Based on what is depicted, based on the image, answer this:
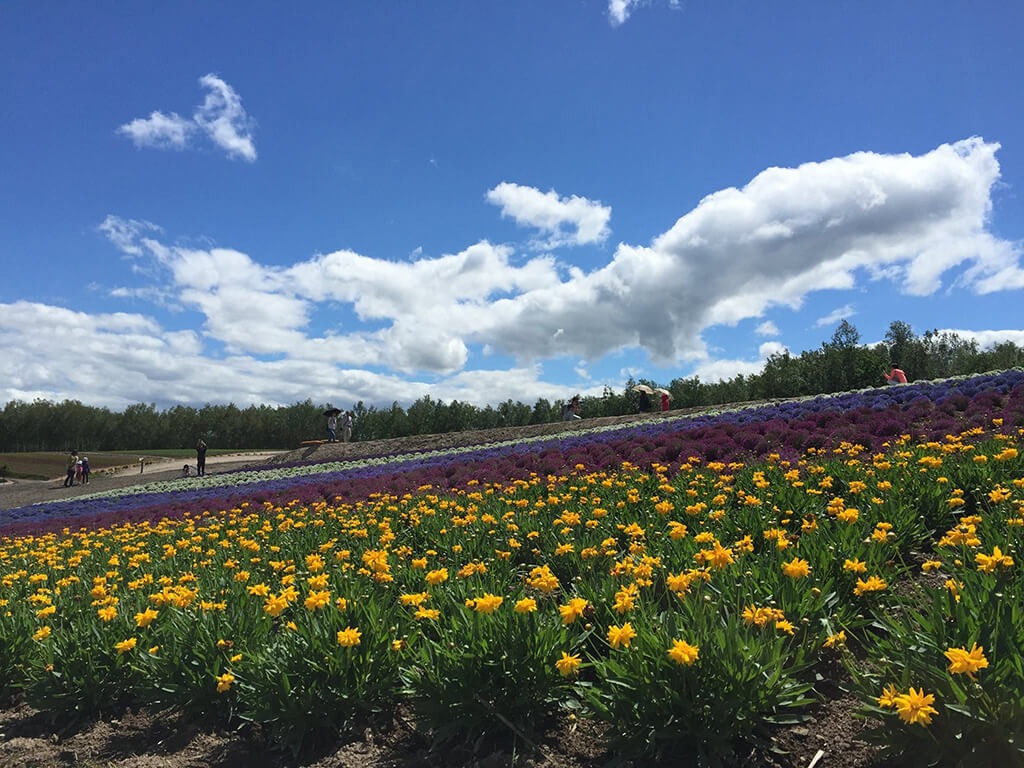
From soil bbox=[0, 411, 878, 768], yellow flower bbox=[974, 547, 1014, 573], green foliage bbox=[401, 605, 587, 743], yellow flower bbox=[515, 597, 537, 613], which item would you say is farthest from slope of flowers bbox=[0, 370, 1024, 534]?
yellow flower bbox=[515, 597, 537, 613]

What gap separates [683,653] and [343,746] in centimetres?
187

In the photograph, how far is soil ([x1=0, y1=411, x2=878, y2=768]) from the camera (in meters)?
2.60

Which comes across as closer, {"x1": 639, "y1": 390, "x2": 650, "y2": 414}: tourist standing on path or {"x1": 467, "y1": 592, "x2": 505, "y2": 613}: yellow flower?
{"x1": 467, "y1": 592, "x2": 505, "y2": 613}: yellow flower

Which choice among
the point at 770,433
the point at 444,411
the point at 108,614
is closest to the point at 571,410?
the point at 770,433

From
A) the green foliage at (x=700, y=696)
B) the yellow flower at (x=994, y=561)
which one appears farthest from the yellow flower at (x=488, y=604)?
the yellow flower at (x=994, y=561)

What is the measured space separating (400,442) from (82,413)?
9726 cm

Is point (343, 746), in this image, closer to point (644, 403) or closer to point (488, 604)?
point (488, 604)

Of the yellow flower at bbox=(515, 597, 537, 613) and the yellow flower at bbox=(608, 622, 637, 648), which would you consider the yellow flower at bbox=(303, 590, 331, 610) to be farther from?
the yellow flower at bbox=(608, 622, 637, 648)

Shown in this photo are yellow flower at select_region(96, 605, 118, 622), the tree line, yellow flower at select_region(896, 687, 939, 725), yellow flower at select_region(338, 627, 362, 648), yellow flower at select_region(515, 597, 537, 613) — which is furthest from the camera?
the tree line

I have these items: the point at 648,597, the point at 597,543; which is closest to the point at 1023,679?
the point at 648,597

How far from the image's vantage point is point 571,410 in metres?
25.7

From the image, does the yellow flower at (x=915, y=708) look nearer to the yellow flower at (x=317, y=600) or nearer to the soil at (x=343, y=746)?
the soil at (x=343, y=746)

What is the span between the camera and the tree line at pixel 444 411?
51.3 meters

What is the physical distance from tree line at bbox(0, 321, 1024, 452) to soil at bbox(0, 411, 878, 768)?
79.5 ft
